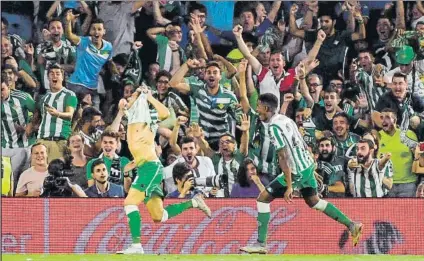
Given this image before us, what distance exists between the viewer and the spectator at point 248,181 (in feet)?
54.8

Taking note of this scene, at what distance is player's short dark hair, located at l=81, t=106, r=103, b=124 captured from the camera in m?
16.9

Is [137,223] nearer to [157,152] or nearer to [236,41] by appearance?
[157,152]

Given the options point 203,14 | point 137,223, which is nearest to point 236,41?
point 203,14

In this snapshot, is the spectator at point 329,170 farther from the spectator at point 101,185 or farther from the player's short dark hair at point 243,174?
the spectator at point 101,185

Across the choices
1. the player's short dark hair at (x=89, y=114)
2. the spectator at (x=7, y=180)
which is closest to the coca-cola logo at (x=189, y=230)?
the spectator at (x=7, y=180)

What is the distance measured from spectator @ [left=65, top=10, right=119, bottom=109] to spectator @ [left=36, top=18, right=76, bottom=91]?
12cm

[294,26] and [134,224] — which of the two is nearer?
[134,224]

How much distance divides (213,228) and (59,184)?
235 centimetres

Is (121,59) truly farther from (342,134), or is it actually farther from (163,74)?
(342,134)

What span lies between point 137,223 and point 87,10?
3.33 meters

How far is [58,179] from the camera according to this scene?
1683cm

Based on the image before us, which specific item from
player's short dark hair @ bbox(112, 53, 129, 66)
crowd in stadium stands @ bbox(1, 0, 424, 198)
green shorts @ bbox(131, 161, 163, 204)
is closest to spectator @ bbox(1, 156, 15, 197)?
crowd in stadium stands @ bbox(1, 0, 424, 198)


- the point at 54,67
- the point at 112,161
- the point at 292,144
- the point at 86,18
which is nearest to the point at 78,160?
the point at 112,161

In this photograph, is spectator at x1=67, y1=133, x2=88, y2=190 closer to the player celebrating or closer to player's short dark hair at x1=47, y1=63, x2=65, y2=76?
the player celebrating
